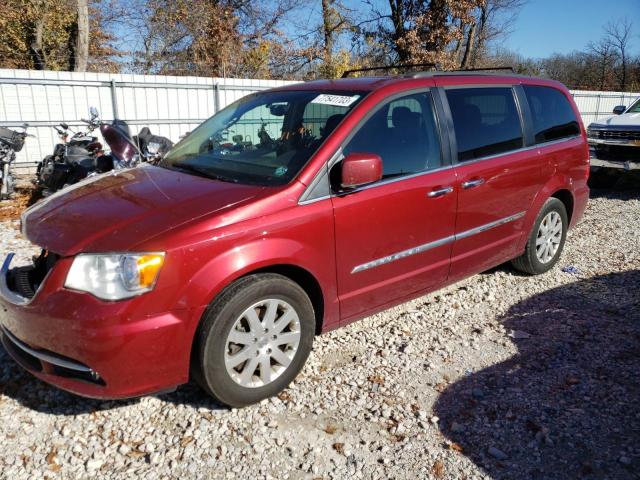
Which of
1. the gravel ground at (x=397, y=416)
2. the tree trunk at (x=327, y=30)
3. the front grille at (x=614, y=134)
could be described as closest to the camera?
the gravel ground at (x=397, y=416)

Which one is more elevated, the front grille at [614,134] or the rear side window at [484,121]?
the rear side window at [484,121]

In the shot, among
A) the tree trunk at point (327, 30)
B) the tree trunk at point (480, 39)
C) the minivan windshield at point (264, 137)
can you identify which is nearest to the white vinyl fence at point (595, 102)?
the tree trunk at point (480, 39)

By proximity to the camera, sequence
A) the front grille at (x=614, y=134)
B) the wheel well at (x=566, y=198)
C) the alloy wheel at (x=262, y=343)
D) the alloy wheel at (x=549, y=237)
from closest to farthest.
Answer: the alloy wheel at (x=262, y=343)
the alloy wheel at (x=549, y=237)
the wheel well at (x=566, y=198)
the front grille at (x=614, y=134)

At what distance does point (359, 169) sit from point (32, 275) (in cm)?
194

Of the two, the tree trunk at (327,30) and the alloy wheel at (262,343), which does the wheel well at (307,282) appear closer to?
the alloy wheel at (262,343)

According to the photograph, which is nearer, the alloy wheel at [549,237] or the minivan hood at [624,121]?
Result: the alloy wheel at [549,237]

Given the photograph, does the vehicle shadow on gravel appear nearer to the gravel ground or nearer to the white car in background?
the gravel ground

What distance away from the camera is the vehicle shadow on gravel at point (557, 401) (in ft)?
8.50

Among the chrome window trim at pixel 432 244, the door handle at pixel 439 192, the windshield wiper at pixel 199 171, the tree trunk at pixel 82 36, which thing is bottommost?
the chrome window trim at pixel 432 244

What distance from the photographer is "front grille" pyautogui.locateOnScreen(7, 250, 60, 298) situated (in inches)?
107

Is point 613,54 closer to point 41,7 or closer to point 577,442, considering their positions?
point 41,7

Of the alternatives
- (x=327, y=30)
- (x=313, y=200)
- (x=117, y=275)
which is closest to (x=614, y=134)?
(x=313, y=200)

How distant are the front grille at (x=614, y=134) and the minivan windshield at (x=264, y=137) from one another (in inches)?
295

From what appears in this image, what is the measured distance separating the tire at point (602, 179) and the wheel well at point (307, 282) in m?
8.42
